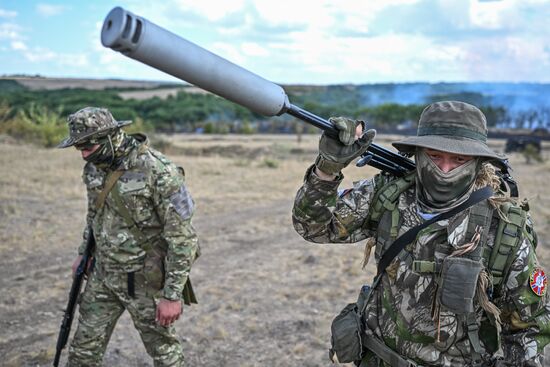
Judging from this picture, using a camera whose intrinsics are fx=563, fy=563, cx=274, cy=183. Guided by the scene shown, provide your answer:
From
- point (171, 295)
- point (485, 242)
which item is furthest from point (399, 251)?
point (171, 295)

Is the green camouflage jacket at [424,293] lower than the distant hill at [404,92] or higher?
lower

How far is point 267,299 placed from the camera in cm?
653

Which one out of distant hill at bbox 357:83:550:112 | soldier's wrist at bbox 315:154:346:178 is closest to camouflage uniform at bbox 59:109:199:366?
soldier's wrist at bbox 315:154:346:178

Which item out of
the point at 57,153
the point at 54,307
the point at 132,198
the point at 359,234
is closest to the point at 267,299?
the point at 54,307

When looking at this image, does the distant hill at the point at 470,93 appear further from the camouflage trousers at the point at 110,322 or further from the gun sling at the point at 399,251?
the gun sling at the point at 399,251

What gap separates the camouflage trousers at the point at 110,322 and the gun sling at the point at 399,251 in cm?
163

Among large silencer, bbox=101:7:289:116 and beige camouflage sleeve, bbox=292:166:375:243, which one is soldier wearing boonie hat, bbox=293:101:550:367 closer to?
beige camouflage sleeve, bbox=292:166:375:243

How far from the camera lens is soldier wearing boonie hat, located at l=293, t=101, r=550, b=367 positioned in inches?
93.5

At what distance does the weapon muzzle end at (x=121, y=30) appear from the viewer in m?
1.54

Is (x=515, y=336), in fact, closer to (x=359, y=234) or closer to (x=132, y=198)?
(x=359, y=234)

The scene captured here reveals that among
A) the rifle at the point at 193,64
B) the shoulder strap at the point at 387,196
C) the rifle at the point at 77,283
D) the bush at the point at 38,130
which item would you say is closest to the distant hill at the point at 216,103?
the bush at the point at 38,130

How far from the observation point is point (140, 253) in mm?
3811

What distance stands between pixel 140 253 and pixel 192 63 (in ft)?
7.74

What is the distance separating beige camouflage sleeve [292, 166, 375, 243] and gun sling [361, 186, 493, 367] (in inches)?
8.0
